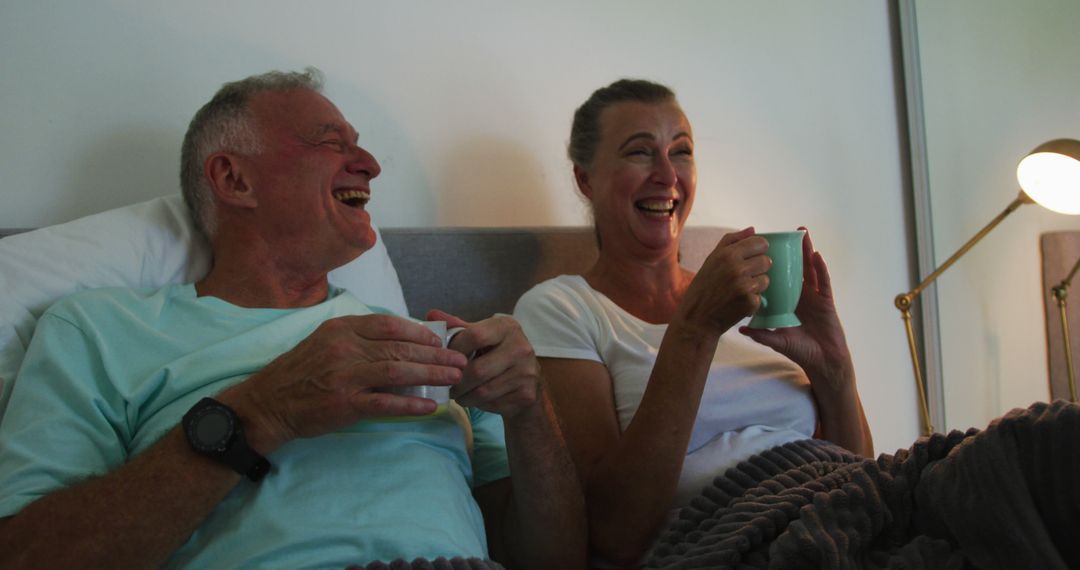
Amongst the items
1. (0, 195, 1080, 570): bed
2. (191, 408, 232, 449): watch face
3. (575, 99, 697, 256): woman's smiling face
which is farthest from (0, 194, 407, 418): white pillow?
(575, 99, 697, 256): woman's smiling face

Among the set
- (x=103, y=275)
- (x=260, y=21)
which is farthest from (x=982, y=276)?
(x=103, y=275)

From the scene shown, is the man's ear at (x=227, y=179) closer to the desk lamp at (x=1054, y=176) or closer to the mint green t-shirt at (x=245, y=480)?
the mint green t-shirt at (x=245, y=480)

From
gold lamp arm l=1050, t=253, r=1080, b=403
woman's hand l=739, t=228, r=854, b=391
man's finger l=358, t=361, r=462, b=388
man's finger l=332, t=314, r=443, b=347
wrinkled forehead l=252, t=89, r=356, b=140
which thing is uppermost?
wrinkled forehead l=252, t=89, r=356, b=140

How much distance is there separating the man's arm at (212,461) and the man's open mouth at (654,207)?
71 cm

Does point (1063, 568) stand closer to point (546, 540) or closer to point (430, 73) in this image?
point (546, 540)

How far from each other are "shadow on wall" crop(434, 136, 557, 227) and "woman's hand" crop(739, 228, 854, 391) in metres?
0.69

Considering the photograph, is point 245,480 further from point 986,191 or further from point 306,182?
point 986,191

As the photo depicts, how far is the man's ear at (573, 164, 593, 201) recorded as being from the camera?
62.9 inches

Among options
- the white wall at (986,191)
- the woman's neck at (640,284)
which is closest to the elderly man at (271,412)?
the woman's neck at (640,284)

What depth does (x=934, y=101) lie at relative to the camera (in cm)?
243

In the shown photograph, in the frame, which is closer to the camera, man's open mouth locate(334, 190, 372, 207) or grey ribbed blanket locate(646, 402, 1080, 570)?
grey ribbed blanket locate(646, 402, 1080, 570)

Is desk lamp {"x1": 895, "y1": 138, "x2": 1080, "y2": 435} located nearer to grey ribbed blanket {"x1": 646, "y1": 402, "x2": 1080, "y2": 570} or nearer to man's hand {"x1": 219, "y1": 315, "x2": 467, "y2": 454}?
grey ribbed blanket {"x1": 646, "y1": 402, "x2": 1080, "y2": 570}

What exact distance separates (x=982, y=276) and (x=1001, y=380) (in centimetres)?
30

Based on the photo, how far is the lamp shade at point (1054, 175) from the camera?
1.80m
